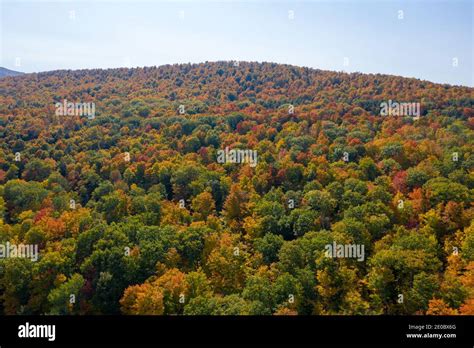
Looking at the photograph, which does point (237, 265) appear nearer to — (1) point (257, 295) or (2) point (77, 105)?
(1) point (257, 295)

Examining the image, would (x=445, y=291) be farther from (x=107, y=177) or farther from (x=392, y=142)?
(x=107, y=177)

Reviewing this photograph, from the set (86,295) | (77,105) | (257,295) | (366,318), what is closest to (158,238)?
(86,295)

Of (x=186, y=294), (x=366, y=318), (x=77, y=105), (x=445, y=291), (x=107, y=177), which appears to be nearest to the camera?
(x=366, y=318)

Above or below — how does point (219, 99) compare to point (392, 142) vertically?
above

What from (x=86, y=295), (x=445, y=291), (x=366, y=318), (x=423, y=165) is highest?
(x=423, y=165)

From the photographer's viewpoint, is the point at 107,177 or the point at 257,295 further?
the point at 107,177

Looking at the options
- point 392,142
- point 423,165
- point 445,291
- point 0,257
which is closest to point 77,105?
point 0,257

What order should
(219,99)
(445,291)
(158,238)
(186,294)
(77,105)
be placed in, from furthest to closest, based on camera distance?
(219,99), (77,105), (158,238), (186,294), (445,291)
